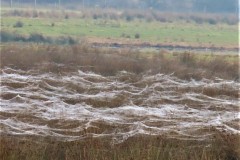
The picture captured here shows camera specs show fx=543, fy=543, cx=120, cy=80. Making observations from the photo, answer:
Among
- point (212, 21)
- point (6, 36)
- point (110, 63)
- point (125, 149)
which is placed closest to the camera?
point (125, 149)

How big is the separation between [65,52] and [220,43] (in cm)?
2371

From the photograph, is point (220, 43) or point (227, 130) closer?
point (227, 130)

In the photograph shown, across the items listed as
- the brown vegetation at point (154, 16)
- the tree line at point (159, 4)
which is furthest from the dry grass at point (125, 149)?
the tree line at point (159, 4)

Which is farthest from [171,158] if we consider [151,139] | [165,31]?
[165,31]

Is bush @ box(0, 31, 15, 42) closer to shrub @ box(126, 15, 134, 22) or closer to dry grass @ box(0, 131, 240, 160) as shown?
dry grass @ box(0, 131, 240, 160)

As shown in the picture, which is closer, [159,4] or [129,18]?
[129,18]

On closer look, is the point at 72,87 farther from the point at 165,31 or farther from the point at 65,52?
the point at 165,31

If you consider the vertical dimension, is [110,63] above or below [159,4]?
above

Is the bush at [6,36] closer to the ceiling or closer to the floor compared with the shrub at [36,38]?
closer to the ceiling

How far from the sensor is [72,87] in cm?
1798

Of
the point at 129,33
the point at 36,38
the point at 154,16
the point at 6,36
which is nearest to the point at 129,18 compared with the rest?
the point at 154,16

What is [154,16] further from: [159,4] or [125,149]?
[125,149]

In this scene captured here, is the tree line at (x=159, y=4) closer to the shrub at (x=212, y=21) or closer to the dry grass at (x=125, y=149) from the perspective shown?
the shrub at (x=212, y=21)

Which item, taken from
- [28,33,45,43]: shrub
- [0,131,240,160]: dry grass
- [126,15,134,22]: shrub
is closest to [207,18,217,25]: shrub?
[126,15,134,22]: shrub
